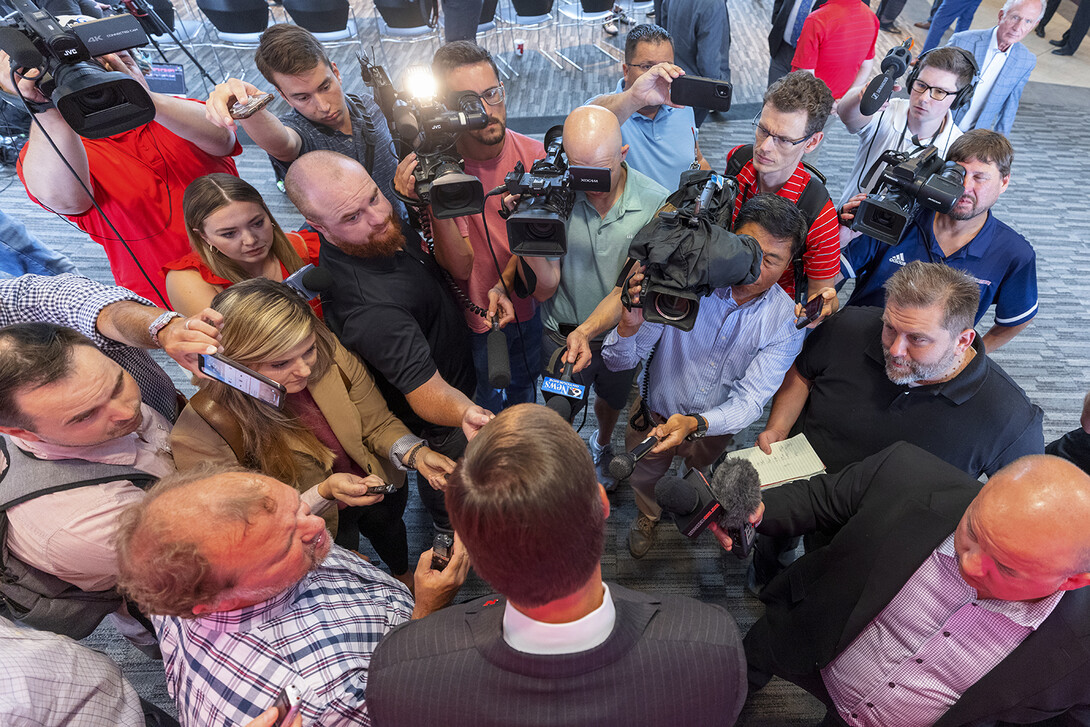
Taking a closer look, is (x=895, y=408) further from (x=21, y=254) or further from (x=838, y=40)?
(x=21, y=254)

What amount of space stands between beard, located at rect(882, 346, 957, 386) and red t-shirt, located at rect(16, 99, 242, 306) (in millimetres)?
2096

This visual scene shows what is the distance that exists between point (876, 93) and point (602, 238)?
127 centimetres

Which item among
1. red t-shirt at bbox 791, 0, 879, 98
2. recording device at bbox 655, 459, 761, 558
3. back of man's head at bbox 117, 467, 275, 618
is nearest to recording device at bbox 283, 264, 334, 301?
back of man's head at bbox 117, 467, 275, 618

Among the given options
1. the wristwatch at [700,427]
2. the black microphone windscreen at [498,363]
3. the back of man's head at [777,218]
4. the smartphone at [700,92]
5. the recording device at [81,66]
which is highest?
the recording device at [81,66]

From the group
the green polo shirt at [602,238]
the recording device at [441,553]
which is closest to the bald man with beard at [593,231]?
the green polo shirt at [602,238]

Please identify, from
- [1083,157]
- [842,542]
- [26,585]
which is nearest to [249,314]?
[26,585]

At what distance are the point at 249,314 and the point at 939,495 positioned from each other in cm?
164

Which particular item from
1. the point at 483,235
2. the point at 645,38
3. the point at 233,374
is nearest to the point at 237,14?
the point at 645,38

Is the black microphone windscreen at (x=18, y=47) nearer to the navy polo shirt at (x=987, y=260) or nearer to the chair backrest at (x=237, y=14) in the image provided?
the navy polo shirt at (x=987, y=260)

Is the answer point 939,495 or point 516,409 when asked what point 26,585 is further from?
point 939,495

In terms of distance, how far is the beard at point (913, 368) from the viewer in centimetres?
149

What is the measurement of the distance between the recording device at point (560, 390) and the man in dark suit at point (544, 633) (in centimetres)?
55

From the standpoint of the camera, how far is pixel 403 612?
1316 millimetres

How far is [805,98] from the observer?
6.61ft
